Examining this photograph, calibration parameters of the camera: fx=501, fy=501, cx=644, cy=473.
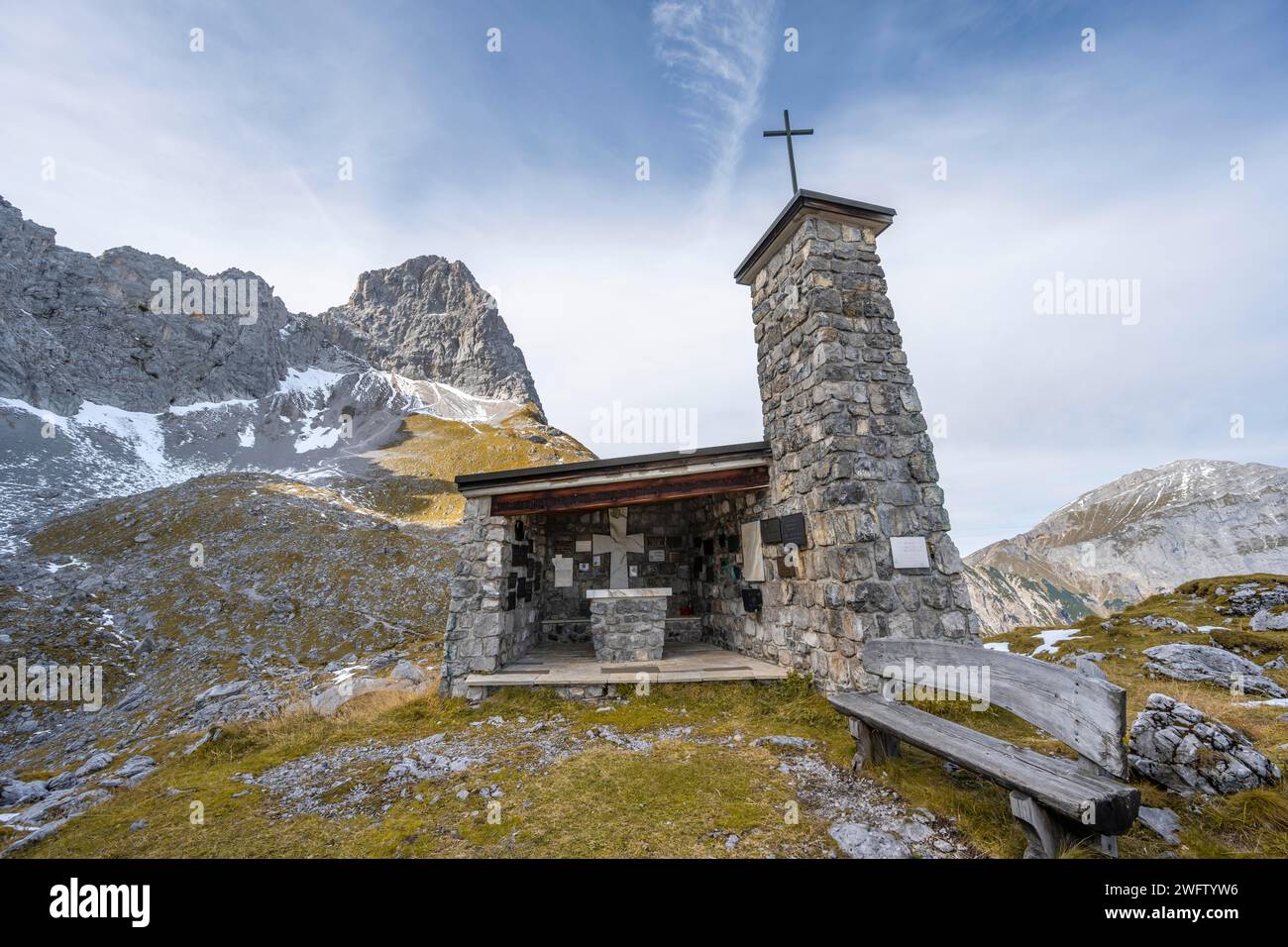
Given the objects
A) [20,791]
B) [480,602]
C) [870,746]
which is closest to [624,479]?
[480,602]

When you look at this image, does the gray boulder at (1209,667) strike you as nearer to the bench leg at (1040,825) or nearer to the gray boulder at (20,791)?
the bench leg at (1040,825)

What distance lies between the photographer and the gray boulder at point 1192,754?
3.57 m

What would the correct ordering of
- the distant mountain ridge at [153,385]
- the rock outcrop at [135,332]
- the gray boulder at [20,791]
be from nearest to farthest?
the gray boulder at [20,791] < the distant mountain ridge at [153,385] < the rock outcrop at [135,332]

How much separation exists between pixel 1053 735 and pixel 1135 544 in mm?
107335

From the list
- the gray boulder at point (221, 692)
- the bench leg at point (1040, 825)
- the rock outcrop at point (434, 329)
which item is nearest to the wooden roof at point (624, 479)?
the bench leg at point (1040, 825)

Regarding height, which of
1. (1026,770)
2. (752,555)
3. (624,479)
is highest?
(624,479)

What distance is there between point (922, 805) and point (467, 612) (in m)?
7.13

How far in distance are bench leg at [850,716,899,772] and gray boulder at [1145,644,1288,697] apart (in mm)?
5018

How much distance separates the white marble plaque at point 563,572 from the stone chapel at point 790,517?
127 centimetres

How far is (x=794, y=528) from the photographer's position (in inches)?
301

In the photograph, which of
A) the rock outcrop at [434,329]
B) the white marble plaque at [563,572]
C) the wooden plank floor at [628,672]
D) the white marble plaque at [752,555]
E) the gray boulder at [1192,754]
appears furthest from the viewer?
the rock outcrop at [434,329]

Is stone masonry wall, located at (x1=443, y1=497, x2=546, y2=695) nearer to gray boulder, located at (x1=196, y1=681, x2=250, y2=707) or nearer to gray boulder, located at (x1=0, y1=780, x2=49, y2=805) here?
gray boulder, located at (x1=0, y1=780, x2=49, y2=805)

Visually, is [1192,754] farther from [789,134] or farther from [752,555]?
[789,134]
